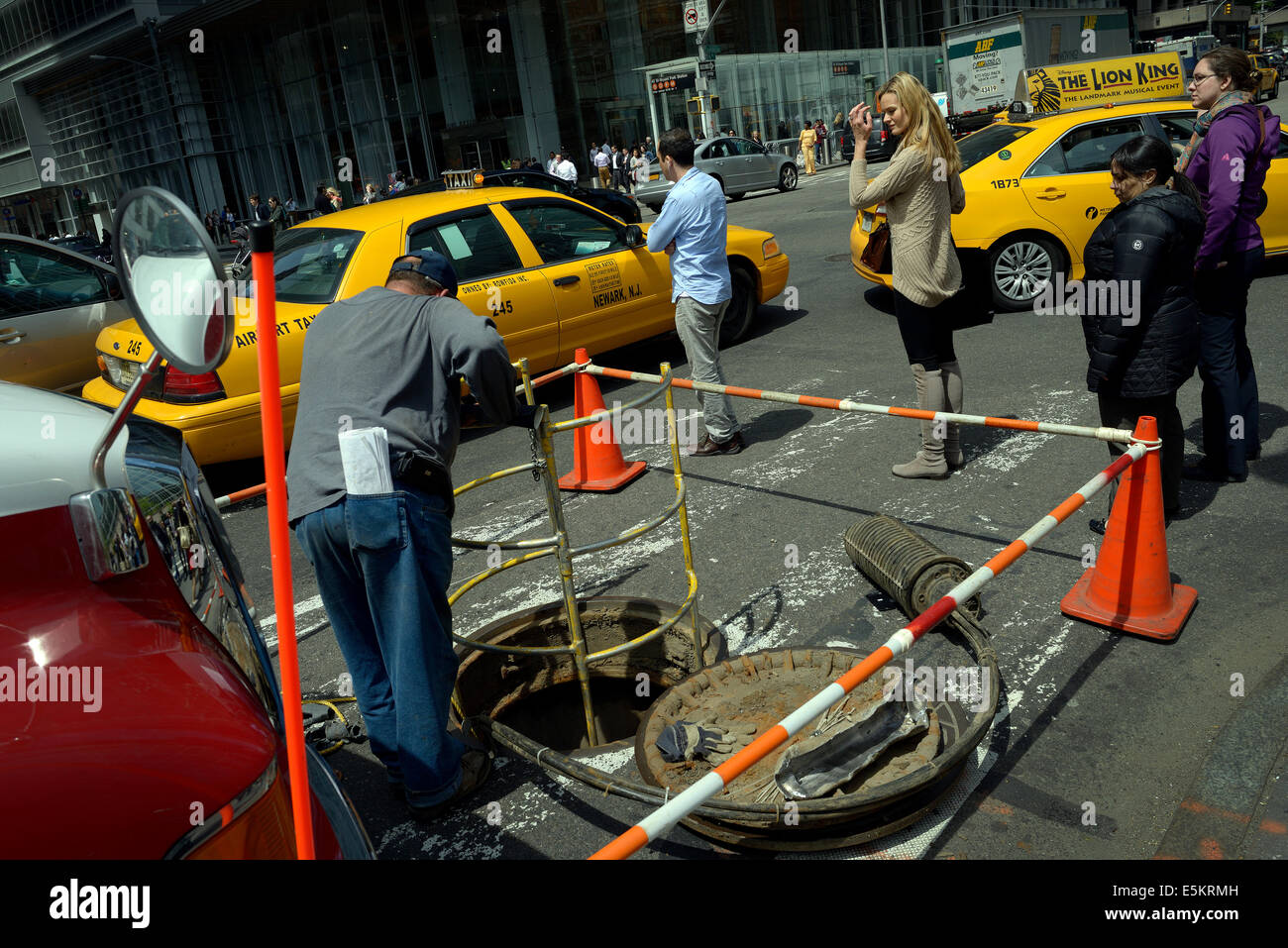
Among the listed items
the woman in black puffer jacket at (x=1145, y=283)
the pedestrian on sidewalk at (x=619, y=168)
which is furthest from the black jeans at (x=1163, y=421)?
the pedestrian on sidewalk at (x=619, y=168)

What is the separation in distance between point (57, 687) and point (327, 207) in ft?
76.9

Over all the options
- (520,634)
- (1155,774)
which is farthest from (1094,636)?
(520,634)

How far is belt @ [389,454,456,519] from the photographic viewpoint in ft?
9.71

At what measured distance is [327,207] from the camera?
902 inches

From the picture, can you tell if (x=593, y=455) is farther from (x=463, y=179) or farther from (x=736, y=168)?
(x=736, y=168)

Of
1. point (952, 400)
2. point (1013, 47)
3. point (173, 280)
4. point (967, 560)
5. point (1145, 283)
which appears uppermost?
point (1013, 47)

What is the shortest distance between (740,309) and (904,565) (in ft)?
18.7

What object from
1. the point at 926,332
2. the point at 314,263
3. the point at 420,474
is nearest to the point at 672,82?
→ the point at 314,263

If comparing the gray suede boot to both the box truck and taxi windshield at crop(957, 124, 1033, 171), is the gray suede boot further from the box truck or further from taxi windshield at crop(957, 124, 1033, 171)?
the box truck

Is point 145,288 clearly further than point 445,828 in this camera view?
No

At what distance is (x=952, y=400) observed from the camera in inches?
229
